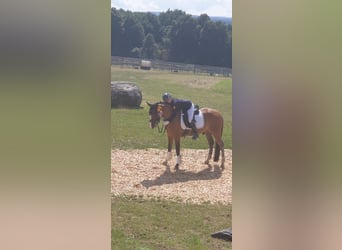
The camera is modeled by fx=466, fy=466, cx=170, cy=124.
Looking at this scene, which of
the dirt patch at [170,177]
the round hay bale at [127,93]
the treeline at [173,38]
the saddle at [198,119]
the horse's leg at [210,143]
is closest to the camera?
the dirt patch at [170,177]

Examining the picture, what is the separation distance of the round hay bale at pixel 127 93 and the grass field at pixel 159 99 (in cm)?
8

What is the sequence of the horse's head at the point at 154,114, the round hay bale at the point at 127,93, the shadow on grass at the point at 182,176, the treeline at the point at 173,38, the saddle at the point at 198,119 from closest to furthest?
the shadow on grass at the point at 182,176 → the horse's head at the point at 154,114 → the saddle at the point at 198,119 → the treeline at the point at 173,38 → the round hay bale at the point at 127,93

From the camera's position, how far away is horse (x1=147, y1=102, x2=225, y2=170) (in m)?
5.91

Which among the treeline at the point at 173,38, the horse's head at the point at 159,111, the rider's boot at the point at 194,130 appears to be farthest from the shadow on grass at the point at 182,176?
the treeline at the point at 173,38

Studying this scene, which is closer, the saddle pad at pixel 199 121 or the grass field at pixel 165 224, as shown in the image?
the grass field at pixel 165 224

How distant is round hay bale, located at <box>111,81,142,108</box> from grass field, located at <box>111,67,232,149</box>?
8 centimetres

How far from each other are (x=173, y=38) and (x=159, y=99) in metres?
0.93

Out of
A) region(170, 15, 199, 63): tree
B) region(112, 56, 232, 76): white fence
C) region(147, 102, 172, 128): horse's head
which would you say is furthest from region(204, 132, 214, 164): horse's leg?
region(170, 15, 199, 63): tree

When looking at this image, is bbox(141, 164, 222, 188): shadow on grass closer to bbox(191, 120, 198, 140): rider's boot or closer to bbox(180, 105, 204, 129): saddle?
bbox(191, 120, 198, 140): rider's boot

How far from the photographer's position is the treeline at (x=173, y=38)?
20.3 ft

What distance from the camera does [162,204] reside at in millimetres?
5203

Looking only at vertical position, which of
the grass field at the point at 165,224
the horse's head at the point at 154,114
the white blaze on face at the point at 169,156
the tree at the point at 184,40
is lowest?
the grass field at the point at 165,224

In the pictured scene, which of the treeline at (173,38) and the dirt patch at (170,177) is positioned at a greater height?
the treeline at (173,38)

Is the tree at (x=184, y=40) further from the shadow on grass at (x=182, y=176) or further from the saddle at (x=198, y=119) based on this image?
the shadow on grass at (x=182, y=176)
